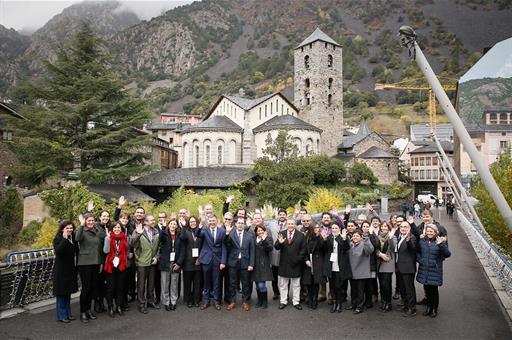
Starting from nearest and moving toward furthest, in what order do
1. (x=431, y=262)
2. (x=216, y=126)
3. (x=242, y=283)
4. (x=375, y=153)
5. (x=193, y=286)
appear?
1. (x=431, y=262)
2. (x=242, y=283)
3. (x=193, y=286)
4. (x=216, y=126)
5. (x=375, y=153)

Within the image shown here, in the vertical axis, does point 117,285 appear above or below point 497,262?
above

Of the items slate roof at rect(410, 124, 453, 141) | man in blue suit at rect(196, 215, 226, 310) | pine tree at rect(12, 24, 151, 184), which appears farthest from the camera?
→ slate roof at rect(410, 124, 453, 141)

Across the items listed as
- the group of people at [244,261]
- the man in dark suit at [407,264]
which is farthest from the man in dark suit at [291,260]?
the man in dark suit at [407,264]

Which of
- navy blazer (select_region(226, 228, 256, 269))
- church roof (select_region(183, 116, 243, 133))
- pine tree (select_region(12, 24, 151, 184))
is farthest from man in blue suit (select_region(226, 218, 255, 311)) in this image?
church roof (select_region(183, 116, 243, 133))

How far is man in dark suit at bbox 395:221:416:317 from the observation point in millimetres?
7945

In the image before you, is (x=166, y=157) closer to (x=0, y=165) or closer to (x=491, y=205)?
(x=0, y=165)

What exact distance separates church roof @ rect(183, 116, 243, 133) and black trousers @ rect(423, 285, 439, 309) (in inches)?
1646

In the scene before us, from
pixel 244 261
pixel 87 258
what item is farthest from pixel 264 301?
pixel 87 258

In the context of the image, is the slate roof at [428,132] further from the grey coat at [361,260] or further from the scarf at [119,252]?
the scarf at [119,252]

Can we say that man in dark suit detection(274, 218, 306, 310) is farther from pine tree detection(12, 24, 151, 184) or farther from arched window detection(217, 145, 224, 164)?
arched window detection(217, 145, 224, 164)

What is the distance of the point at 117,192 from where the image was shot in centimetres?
3438

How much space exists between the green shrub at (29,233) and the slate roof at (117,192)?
529 cm

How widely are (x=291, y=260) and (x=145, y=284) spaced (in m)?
3.26

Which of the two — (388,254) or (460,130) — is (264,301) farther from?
(460,130)
